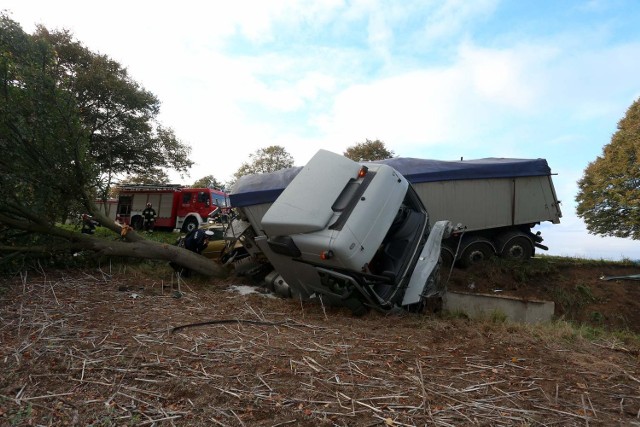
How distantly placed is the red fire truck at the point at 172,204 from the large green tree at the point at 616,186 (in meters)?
20.2

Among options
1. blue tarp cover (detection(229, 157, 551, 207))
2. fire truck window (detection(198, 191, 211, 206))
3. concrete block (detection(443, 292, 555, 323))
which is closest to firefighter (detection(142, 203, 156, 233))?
fire truck window (detection(198, 191, 211, 206))

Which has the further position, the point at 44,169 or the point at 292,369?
the point at 44,169

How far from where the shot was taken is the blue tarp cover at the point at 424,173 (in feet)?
27.1

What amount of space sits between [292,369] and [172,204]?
67.8ft

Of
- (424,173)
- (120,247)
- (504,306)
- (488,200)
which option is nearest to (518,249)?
(488,200)

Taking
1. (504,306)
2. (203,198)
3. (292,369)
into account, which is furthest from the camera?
(203,198)

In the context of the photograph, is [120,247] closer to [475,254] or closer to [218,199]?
[475,254]

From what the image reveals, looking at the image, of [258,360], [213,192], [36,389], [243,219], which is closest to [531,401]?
[258,360]

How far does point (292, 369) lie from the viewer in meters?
3.06

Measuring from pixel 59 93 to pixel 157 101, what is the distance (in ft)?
49.0

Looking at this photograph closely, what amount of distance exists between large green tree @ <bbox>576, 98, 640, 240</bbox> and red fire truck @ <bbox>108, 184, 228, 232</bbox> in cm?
2016

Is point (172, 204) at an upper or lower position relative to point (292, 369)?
upper

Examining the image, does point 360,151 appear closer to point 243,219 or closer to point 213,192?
point 213,192

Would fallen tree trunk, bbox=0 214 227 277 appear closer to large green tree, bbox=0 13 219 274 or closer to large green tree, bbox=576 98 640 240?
large green tree, bbox=0 13 219 274
